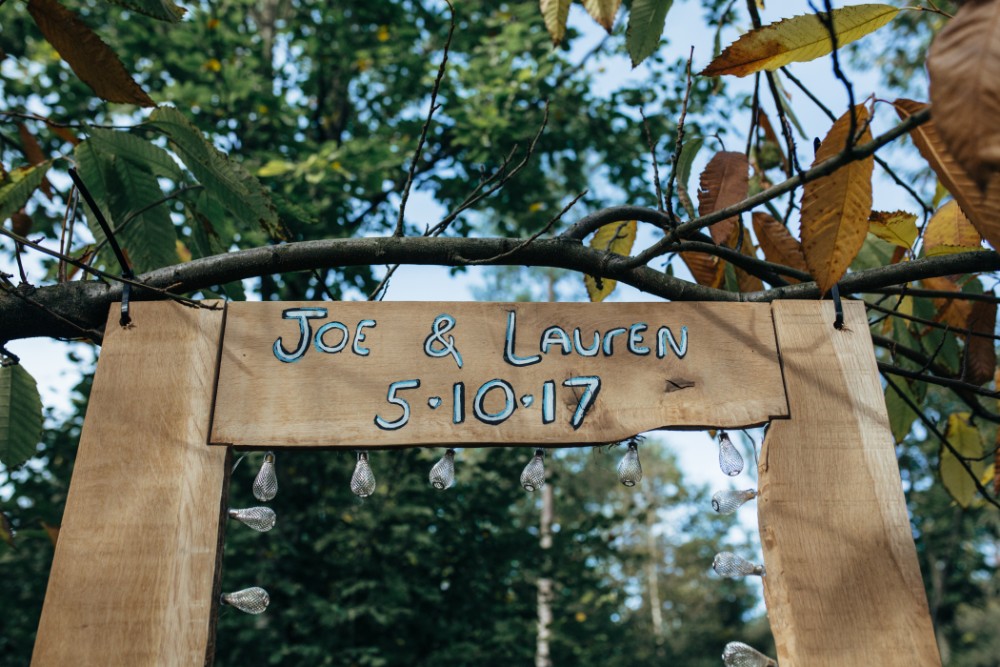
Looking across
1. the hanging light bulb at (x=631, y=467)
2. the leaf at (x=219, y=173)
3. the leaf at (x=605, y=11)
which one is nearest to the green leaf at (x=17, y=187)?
the leaf at (x=219, y=173)

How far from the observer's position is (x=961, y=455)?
197cm

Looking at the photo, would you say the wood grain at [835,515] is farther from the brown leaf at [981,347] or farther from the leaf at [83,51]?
the leaf at [83,51]

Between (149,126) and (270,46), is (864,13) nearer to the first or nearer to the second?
(149,126)

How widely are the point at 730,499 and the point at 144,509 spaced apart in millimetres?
870

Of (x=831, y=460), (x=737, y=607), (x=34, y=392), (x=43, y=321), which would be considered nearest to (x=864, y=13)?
(x=831, y=460)

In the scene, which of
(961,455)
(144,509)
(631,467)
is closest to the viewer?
(144,509)

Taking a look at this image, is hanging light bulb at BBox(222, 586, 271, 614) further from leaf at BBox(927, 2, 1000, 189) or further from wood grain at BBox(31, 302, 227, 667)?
leaf at BBox(927, 2, 1000, 189)

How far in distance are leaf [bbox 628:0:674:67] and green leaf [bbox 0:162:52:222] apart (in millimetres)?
1118

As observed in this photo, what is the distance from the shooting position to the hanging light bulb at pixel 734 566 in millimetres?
1166

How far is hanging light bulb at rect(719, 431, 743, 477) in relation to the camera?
1.23m

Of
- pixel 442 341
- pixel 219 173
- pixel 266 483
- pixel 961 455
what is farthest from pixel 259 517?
pixel 961 455

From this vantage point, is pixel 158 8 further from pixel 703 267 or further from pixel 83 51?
pixel 703 267

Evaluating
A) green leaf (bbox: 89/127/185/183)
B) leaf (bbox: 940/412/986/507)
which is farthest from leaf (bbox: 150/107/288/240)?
leaf (bbox: 940/412/986/507)

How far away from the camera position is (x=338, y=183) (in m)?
4.11
